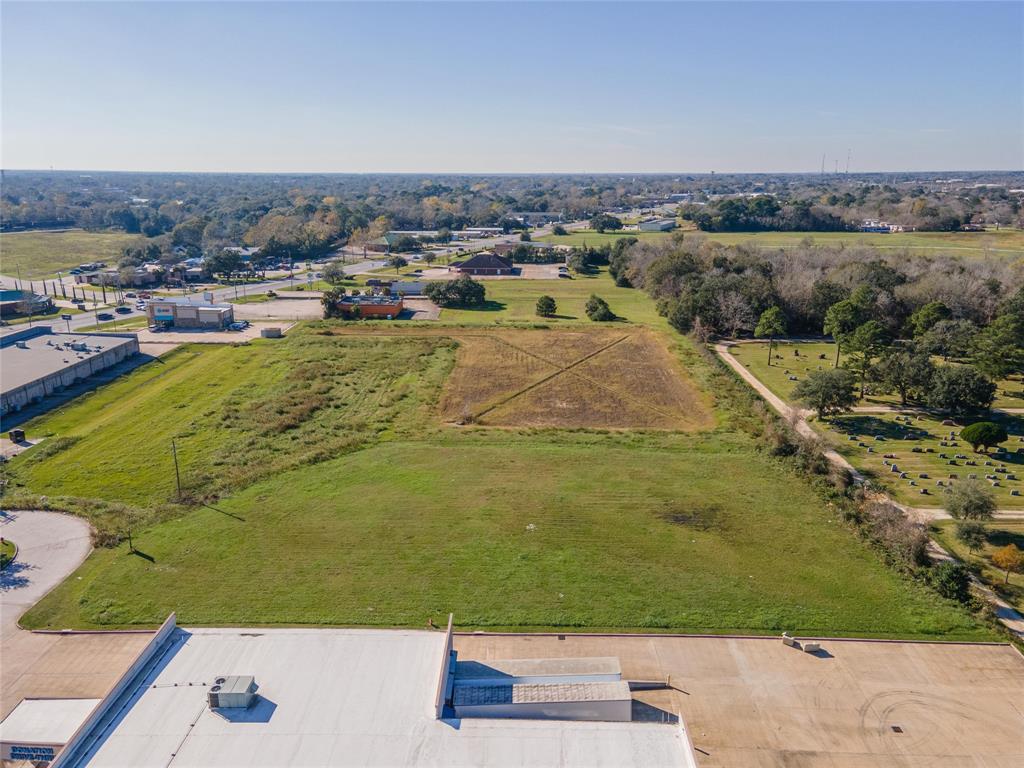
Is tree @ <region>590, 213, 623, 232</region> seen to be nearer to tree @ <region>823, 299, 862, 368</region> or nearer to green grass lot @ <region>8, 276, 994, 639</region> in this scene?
tree @ <region>823, 299, 862, 368</region>

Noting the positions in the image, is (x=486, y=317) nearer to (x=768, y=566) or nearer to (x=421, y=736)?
(x=768, y=566)

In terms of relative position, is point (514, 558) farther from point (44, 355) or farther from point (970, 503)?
point (44, 355)

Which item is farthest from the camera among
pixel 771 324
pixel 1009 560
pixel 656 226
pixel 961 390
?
pixel 656 226

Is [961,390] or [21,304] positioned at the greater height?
[21,304]

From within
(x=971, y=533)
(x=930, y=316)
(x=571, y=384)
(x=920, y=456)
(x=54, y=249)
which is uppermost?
(x=54, y=249)

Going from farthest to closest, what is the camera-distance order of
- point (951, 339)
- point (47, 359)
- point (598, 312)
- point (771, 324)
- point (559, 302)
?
point (559, 302) → point (598, 312) → point (771, 324) → point (951, 339) → point (47, 359)

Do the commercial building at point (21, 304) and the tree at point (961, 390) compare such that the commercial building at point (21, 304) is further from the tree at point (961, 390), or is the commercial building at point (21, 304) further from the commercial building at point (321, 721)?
the tree at point (961, 390)

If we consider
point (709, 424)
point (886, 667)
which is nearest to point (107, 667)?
point (886, 667)

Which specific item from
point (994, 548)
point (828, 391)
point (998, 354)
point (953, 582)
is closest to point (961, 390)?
point (998, 354)
